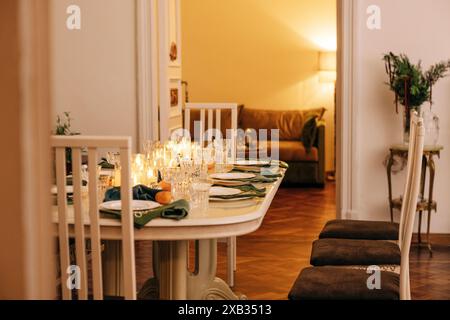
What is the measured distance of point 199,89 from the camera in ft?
32.6

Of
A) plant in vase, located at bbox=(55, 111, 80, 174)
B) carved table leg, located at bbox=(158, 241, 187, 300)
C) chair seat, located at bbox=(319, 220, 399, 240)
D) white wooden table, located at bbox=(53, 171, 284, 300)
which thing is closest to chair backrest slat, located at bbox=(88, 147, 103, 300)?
white wooden table, located at bbox=(53, 171, 284, 300)

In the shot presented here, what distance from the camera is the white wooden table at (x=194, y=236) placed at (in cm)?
232

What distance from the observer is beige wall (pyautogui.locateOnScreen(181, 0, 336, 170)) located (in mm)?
9508

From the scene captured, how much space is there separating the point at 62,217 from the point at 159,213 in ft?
1.17

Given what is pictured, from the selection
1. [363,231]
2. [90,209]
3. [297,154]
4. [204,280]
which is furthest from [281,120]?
[90,209]

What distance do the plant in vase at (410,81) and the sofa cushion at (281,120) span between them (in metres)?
3.62

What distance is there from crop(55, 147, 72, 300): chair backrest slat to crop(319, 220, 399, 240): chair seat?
1612 mm

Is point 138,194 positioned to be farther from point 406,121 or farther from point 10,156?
point 406,121

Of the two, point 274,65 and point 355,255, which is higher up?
point 274,65

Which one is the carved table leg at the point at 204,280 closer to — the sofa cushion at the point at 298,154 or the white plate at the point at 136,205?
the white plate at the point at 136,205

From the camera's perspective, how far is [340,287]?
8.45 ft

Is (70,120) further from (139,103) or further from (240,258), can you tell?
(240,258)

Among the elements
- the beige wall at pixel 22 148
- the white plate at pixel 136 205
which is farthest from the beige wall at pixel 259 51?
the beige wall at pixel 22 148
